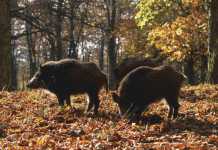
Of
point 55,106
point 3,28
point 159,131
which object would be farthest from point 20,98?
point 159,131

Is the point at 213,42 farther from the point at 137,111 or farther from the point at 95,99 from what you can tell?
the point at 137,111

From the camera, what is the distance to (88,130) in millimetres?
10016

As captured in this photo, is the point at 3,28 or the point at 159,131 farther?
the point at 3,28

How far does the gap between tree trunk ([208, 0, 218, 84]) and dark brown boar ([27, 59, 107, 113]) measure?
659cm

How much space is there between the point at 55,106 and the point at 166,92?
297 cm

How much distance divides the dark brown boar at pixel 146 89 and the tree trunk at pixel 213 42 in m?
6.88

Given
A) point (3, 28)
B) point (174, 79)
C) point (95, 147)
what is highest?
point (3, 28)

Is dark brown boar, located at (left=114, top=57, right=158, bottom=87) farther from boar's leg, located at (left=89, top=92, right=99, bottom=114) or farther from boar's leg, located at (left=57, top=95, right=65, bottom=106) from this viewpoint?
boar's leg, located at (left=89, top=92, right=99, bottom=114)

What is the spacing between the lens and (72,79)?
12.9 meters

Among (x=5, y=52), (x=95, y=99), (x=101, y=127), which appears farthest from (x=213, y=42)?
(x=101, y=127)

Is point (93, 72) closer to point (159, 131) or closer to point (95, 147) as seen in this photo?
point (159, 131)

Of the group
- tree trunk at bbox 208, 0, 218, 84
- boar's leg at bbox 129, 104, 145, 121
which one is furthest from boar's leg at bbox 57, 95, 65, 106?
tree trunk at bbox 208, 0, 218, 84

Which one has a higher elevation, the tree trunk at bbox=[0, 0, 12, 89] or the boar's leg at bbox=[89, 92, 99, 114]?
the tree trunk at bbox=[0, 0, 12, 89]

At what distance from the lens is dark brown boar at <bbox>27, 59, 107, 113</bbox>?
12739mm
